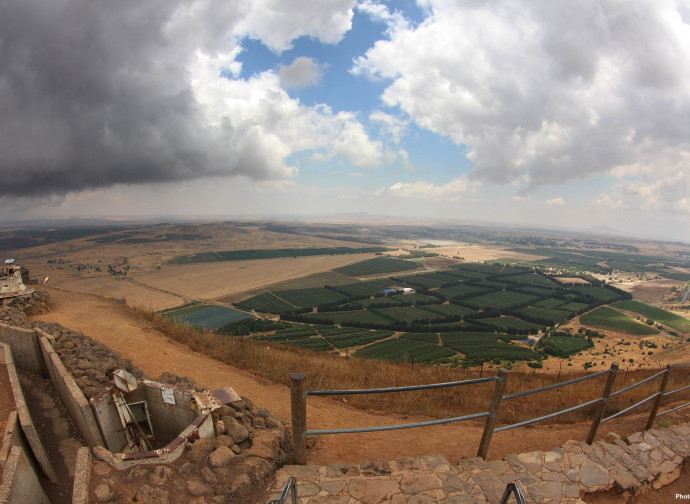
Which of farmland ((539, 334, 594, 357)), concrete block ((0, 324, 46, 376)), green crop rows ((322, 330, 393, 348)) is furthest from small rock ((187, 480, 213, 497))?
farmland ((539, 334, 594, 357))

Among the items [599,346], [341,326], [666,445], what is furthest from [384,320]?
[666,445]

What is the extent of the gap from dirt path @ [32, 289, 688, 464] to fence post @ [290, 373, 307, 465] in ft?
4.63

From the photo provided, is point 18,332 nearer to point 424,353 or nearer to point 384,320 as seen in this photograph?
point 424,353

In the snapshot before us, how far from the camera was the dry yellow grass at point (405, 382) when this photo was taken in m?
7.48

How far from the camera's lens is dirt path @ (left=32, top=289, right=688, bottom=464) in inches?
218

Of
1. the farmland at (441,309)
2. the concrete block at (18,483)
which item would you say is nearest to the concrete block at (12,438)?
the concrete block at (18,483)

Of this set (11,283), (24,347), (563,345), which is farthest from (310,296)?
(24,347)

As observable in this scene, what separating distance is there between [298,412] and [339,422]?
3.56 metres

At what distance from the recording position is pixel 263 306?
54.1m

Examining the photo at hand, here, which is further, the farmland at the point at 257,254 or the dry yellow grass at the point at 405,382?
the farmland at the point at 257,254

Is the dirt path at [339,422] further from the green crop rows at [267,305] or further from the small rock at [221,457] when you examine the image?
the green crop rows at [267,305]

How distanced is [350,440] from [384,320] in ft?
146

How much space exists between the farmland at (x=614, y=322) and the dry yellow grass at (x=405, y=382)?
139 feet

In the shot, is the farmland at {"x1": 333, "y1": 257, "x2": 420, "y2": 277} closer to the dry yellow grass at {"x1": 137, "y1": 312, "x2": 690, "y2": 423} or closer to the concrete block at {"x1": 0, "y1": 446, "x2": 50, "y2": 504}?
the dry yellow grass at {"x1": 137, "y1": 312, "x2": 690, "y2": 423}
